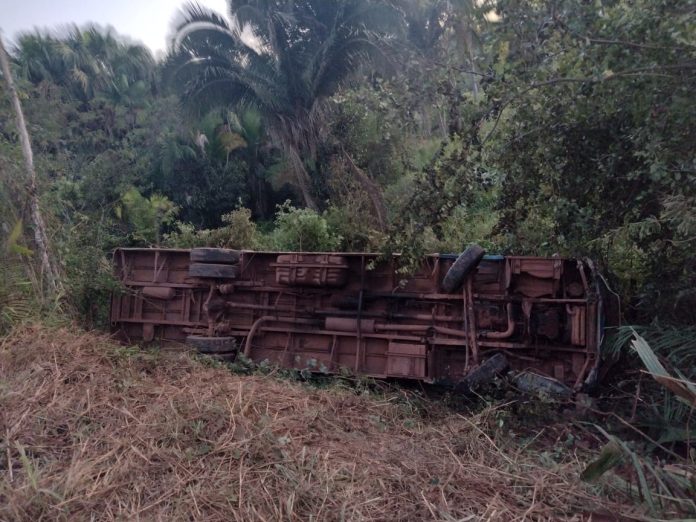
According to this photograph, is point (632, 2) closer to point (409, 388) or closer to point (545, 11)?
point (545, 11)

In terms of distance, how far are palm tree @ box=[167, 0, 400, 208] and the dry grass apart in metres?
11.2

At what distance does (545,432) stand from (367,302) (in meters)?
3.11

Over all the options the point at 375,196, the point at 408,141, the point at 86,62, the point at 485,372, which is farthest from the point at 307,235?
the point at 86,62

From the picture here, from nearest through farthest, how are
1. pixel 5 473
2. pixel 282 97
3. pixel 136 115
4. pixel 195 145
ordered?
pixel 5 473 → pixel 282 97 → pixel 195 145 → pixel 136 115

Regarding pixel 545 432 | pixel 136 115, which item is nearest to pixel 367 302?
pixel 545 432

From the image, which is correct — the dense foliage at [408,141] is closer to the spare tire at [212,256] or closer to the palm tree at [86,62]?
the palm tree at [86,62]

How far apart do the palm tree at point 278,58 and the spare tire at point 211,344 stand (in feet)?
27.8

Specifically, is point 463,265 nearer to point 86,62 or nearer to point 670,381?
point 670,381

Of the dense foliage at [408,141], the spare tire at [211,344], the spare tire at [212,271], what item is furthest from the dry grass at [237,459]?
the spare tire at [212,271]

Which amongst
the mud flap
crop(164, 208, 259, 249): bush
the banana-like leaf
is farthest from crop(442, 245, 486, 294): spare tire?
crop(164, 208, 259, 249): bush

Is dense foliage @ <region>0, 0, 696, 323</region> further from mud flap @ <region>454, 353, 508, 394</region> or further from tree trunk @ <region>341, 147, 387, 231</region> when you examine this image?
mud flap @ <region>454, 353, 508, 394</region>

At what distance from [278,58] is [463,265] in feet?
35.6

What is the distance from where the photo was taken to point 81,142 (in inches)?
889

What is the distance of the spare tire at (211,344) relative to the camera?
8.52 meters
